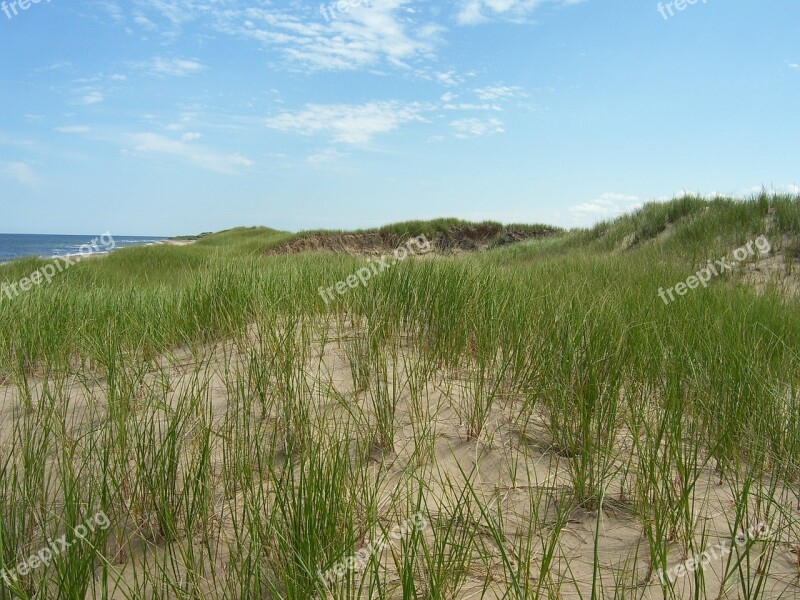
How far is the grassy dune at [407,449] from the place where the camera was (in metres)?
1.53

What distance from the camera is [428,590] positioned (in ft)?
4.68

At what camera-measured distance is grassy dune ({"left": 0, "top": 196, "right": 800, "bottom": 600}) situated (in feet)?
5.02

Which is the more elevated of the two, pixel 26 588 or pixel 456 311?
pixel 456 311

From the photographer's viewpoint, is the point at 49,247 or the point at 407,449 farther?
the point at 49,247

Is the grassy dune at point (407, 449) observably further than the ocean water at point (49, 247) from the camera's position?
No

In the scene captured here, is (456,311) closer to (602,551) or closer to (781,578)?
(602,551)

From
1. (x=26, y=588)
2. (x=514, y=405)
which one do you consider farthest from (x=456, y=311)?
(x=26, y=588)

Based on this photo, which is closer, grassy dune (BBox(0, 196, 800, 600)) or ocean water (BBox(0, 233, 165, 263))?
grassy dune (BBox(0, 196, 800, 600))

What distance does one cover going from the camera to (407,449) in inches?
87.6

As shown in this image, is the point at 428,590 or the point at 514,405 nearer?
the point at 428,590

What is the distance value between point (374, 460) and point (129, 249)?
538 inches

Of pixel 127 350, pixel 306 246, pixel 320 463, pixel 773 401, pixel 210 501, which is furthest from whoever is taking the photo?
pixel 306 246

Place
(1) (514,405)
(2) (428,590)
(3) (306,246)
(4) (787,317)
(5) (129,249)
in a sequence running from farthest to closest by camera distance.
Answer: (3) (306,246)
(5) (129,249)
(4) (787,317)
(1) (514,405)
(2) (428,590)

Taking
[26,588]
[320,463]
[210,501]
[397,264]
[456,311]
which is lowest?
[26,588]
